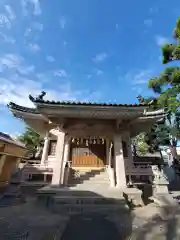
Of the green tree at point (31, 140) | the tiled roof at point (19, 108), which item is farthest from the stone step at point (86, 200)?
the green tree at point (31, 140)

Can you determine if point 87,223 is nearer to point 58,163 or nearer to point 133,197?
point 133,197

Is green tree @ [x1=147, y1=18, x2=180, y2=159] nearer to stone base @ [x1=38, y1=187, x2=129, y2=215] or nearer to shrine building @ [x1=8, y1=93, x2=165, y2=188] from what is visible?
shrine building @ [x1=8, y1=93, x2=165, y2=188]

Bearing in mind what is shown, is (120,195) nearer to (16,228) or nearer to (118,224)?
(118,224)

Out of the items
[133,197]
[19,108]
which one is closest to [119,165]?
[133,197]

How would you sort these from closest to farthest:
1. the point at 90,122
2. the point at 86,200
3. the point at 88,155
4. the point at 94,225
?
1. the point at 94,225
2. the point at 86,200
3. the point at 90,122
4. the point at 88,155

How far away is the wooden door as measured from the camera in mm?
11234

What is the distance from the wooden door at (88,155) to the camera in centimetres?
1123

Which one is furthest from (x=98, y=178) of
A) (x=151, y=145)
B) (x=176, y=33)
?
(x=151, y=145)

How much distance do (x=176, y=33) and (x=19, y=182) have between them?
46.7 feet

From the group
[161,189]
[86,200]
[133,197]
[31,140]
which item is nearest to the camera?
[86,200]

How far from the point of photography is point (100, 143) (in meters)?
11.8

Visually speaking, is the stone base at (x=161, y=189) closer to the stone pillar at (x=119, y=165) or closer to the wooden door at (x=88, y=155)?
the stone pillar at (x=119, y=165)

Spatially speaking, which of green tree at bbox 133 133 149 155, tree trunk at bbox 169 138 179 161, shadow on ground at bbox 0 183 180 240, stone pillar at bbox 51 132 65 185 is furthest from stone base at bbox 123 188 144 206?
green tree at bbox 133 133 149 155

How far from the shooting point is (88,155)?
1145 cm
